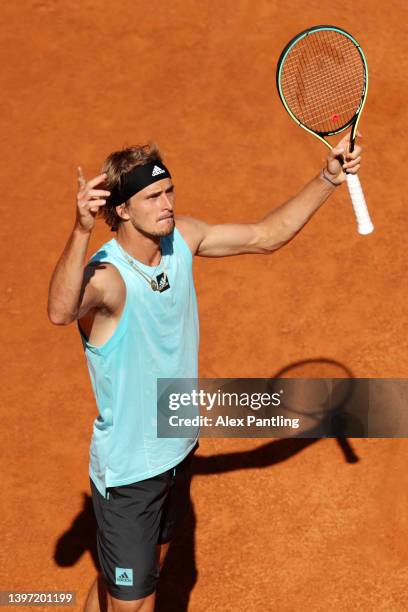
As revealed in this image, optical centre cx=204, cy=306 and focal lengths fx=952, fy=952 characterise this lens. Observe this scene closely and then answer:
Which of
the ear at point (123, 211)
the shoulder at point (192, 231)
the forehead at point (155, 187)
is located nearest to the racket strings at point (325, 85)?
the shoulder at point (192, 231)

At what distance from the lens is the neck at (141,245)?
15.6ft

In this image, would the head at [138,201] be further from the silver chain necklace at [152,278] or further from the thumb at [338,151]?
the thumb at [338,151]

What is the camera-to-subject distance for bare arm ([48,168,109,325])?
4.00 m

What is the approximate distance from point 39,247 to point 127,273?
3.93m

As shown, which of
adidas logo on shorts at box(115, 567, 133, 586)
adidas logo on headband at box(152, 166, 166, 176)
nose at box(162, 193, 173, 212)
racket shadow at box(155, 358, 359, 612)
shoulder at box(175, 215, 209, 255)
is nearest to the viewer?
nose at box(162, 193, 173, 212)

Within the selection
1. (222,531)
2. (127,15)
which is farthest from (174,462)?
(127,15)

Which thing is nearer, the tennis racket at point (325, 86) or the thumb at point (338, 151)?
the thumb at point (338, 151)

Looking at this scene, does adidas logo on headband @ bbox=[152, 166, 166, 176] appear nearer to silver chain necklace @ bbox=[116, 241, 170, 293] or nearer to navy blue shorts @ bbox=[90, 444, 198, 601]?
silver chain necklace @ bbox=[116, 241, 170, 293]

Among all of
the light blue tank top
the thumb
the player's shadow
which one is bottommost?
the player's shadow

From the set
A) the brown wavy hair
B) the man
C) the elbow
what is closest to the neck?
the man

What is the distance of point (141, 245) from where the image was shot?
477 cm

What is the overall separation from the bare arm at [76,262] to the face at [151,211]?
61cm

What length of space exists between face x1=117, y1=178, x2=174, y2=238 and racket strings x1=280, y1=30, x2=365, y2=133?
82.3 inches

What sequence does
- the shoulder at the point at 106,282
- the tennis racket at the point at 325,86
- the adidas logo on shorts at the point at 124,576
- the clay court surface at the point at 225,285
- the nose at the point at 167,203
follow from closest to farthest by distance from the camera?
the shoulder at the point at 106,282 → the nose at the point at 167,203 → the adidas logo on shorts at the point at 124,576 → the clay court surface at the point at 225,285 → the tennis racket at the point at 325,86
